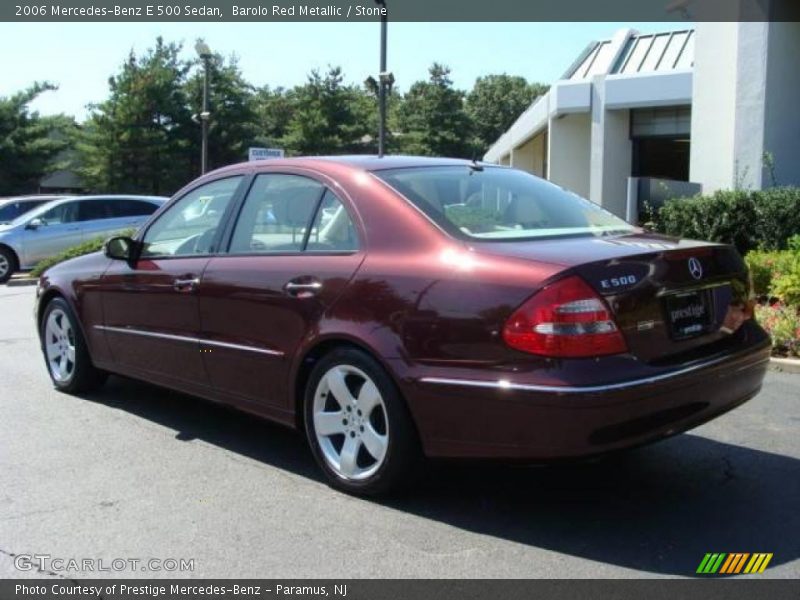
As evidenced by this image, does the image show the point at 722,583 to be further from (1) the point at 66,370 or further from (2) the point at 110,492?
(1) the point at 66,370

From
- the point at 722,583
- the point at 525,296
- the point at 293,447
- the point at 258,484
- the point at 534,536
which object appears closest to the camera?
the point at 722,583

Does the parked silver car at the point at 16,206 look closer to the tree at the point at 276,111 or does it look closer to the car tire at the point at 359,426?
the car tire at the point at 359,426

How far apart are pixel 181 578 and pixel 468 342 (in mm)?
1509

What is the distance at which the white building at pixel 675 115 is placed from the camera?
14320 mm

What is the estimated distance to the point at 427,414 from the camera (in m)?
3.76

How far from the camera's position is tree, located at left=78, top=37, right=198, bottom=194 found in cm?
4338

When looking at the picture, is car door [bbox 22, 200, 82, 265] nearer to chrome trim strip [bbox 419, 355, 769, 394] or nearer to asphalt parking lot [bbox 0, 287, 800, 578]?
asphalt parking lot [bbox 0, 287, 800, 578]

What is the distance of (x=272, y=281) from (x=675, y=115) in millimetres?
20313

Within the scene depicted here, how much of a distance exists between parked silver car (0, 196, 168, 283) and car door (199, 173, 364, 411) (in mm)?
13784

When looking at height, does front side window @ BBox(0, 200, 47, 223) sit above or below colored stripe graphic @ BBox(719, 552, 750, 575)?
above

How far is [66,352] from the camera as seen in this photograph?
6.36 meters

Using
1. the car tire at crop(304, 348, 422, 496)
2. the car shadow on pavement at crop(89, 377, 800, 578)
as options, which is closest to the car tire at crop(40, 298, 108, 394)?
the car shadow on pavement at crop(89, 377, 800, 578)

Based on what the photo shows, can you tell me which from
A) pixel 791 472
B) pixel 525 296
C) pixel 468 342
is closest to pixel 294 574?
pixel 468 342

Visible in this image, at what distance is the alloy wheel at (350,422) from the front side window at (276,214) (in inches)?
31.1
